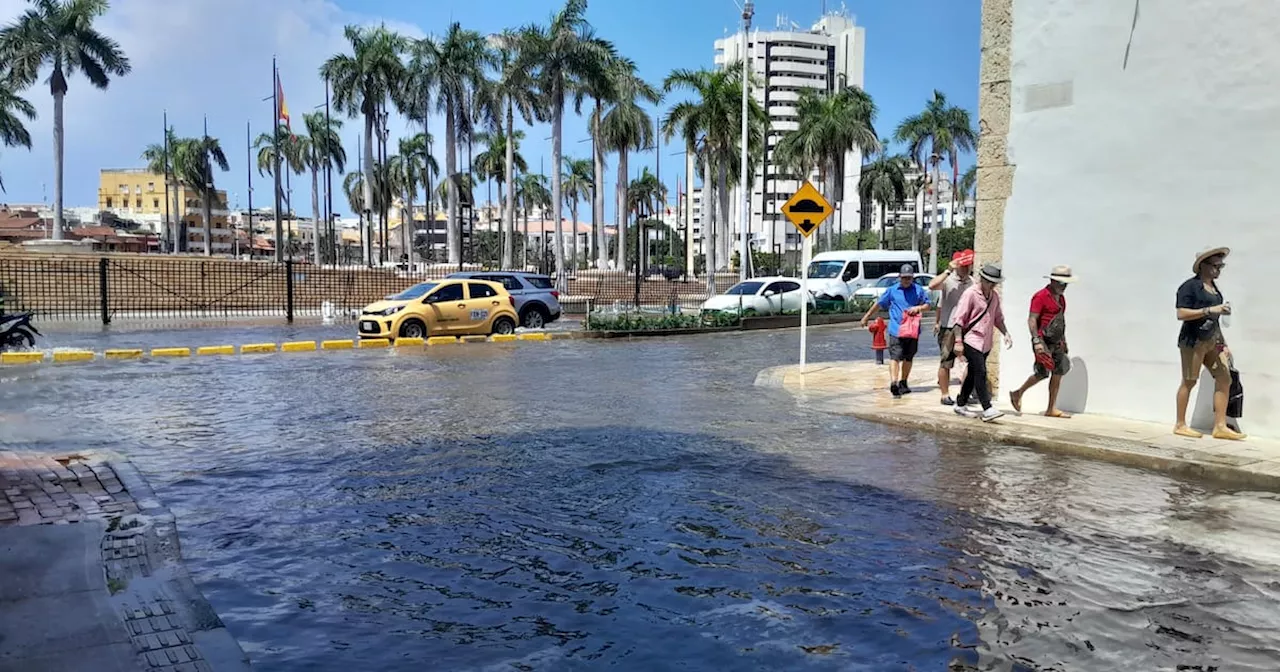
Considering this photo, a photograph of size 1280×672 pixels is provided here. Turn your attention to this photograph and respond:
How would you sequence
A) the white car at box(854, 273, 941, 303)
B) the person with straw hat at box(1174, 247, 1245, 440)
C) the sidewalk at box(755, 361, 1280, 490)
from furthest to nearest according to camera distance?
the white car at box(854, 273, 941, 303)
the person with straw hat at box(1174, 247, 1245, 440)
the sidewalk at box(755, 361, 1280, 490)

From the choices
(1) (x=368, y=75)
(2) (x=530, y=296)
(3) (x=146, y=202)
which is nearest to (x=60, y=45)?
(1) (x=368, y=75)

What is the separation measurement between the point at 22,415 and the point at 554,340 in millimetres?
12815

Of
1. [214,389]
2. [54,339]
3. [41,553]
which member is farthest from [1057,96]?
[54,339]

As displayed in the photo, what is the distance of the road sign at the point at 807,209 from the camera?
14195 mm

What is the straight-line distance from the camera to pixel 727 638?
14.4 feet

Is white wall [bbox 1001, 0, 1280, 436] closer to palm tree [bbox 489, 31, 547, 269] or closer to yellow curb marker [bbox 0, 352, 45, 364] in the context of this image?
yellow curb marker [bbox 0, 352, 45, 364]

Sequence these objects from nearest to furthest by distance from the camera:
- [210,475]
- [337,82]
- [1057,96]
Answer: [210,475]
[1057,96]
[337,82]

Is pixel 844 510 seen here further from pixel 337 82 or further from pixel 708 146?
pixel 337 82

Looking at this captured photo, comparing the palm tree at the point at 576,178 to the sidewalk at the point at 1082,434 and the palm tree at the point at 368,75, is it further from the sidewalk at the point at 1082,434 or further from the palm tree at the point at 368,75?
the sidewalk at the point at 1082,434

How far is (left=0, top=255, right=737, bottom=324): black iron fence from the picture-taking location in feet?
102

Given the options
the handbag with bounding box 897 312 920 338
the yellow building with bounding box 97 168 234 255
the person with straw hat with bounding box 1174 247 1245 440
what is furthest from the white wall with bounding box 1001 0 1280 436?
the yellow building with bounding box 97 168 234 255

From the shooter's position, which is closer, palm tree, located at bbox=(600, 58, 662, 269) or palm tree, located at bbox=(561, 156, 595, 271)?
palm tree, located at bbox=(600, 58, 662, 269)

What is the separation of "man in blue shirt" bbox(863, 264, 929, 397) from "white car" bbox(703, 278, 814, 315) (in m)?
15.1

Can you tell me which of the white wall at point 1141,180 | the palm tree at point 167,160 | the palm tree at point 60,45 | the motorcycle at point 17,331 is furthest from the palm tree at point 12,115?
the white wall at point 1141,180
